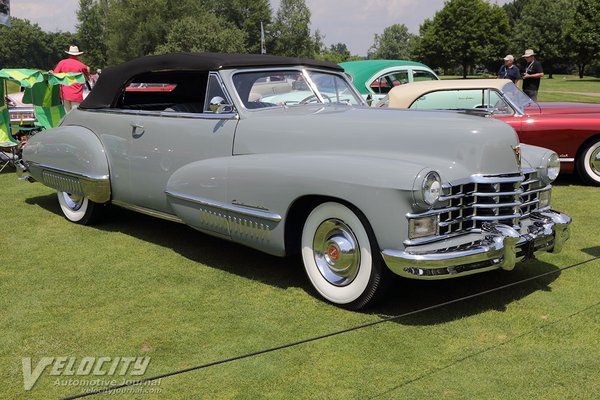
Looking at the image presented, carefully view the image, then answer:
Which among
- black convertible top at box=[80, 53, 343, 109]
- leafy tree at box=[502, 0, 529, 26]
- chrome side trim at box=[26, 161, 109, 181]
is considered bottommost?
chrome side trim at box=[26, 161, 109, 181]

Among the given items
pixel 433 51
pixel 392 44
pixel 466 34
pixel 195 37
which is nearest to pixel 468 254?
Result: pixel 195 37

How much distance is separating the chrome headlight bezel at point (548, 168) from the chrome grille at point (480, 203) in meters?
0.49

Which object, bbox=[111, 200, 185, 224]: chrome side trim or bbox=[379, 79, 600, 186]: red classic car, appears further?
bbox=[379, 79, 600, 186]: red classic car

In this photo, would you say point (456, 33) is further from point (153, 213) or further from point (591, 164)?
point (153, 213)

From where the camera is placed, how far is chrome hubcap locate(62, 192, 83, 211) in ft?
19.5

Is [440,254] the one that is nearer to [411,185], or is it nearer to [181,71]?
Result: [411,185]

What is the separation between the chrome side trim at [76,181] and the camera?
5324 mm

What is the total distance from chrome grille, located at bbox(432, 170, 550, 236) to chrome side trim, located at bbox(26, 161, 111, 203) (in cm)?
324

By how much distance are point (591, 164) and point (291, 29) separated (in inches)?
3119

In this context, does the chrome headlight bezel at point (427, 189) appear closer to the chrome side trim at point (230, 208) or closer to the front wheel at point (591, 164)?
the chrome side trim at point (230, 208)

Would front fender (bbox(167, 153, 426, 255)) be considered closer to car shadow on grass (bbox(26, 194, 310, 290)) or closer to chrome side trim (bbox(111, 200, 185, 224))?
chrome side trim (bbox(111, 200, 185, 224))

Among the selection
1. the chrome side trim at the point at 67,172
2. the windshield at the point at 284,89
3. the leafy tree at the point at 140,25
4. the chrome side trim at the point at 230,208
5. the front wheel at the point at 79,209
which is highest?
the leafy tree at the point at 140,25

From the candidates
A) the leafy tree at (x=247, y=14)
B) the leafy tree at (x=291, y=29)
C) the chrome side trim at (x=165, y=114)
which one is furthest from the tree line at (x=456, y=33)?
the chrome side trim at (x=165, y=114)

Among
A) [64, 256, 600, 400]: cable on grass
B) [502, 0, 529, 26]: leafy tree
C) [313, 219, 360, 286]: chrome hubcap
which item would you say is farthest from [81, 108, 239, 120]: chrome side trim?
[502, 0, 529, 26]: leafy tree
